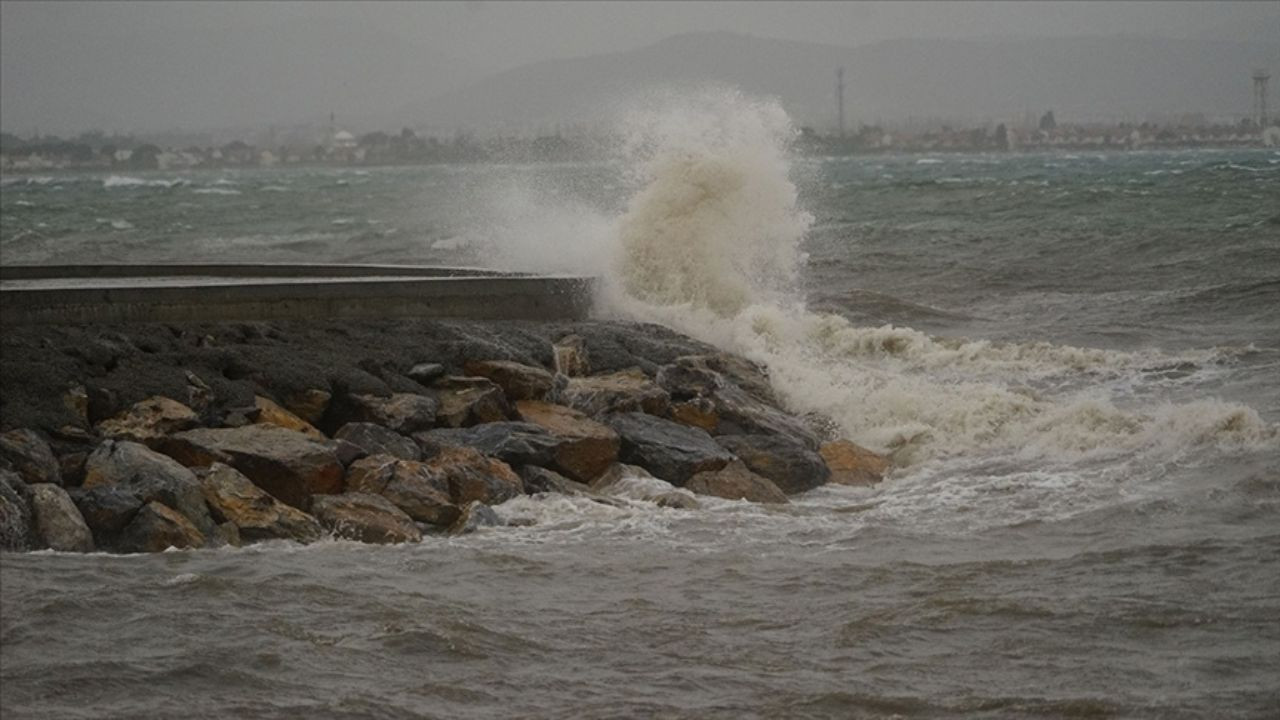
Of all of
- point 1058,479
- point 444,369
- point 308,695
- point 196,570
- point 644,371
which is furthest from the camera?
point 644,371

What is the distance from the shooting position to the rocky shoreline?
9609 mm

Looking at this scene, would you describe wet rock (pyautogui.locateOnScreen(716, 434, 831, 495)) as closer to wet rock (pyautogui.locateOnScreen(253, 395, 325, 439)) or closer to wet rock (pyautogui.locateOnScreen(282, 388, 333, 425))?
wet rock (pyautogui.locateOnScreen(282, 388, 333, 425))

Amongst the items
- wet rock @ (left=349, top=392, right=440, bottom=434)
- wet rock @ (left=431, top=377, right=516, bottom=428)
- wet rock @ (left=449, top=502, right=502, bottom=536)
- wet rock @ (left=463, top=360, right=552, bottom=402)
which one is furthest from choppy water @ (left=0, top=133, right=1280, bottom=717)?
wet rock @ (left=463, top=360, right=552, bottom=402)

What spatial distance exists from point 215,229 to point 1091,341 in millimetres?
31804

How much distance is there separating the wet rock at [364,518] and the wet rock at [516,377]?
252cm

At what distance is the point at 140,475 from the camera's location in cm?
972

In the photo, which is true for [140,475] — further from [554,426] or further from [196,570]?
[554,426]

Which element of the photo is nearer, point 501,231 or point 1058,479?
point 1058,479

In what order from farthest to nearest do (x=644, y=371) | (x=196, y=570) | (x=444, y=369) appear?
(x=644, y=371) → (x=444, y=369) → (x=196, y=570)

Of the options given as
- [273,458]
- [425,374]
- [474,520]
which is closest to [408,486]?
[474,520]

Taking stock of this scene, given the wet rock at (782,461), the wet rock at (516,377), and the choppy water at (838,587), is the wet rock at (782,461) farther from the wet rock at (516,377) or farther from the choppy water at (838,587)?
the wet rock at (516,377)

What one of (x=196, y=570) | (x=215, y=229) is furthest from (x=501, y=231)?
(x=215, y=229)

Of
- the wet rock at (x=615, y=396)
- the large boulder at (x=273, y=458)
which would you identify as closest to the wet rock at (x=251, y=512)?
the large boulder at (x=273, y=458)

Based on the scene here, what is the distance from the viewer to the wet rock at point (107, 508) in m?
9.30
